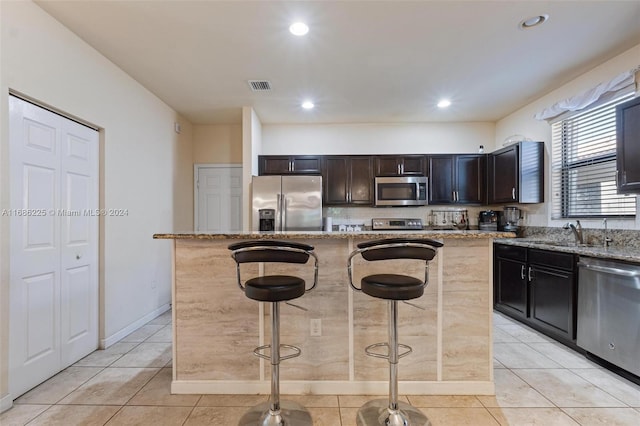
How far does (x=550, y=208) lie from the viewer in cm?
373

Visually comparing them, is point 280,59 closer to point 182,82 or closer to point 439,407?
point 182,82

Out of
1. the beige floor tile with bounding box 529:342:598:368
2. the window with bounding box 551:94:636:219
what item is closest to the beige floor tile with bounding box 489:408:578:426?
the beige floor tile with bounding box 529:342:598:368

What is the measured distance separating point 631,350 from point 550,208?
190 cm

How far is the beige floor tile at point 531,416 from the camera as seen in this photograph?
71.6 inches

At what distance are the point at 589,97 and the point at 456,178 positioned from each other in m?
1.85

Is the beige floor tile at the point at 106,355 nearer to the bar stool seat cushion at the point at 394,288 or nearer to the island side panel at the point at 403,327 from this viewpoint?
the island side panel at the point at 403,327

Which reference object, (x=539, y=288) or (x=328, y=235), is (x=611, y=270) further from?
(x=328, y=235)

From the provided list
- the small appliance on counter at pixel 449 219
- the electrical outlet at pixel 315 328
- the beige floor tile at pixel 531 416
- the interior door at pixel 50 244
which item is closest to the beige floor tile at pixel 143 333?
the interior door at pixel 50 244

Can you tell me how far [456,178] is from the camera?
185 inches

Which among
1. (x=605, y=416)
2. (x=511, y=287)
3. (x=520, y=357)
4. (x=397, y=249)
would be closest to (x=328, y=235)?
(x=397, y=249)

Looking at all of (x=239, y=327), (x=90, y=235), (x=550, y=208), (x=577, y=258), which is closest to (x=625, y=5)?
(x=577, y=258)

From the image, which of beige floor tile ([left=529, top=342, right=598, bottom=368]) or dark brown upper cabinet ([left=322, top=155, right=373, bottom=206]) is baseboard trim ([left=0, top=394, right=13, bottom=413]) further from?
beige floor tile ([left=529, top=342, right=598, bottom=368])

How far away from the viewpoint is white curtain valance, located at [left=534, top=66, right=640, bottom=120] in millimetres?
2719

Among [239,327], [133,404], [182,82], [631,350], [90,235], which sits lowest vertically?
[133,404]
